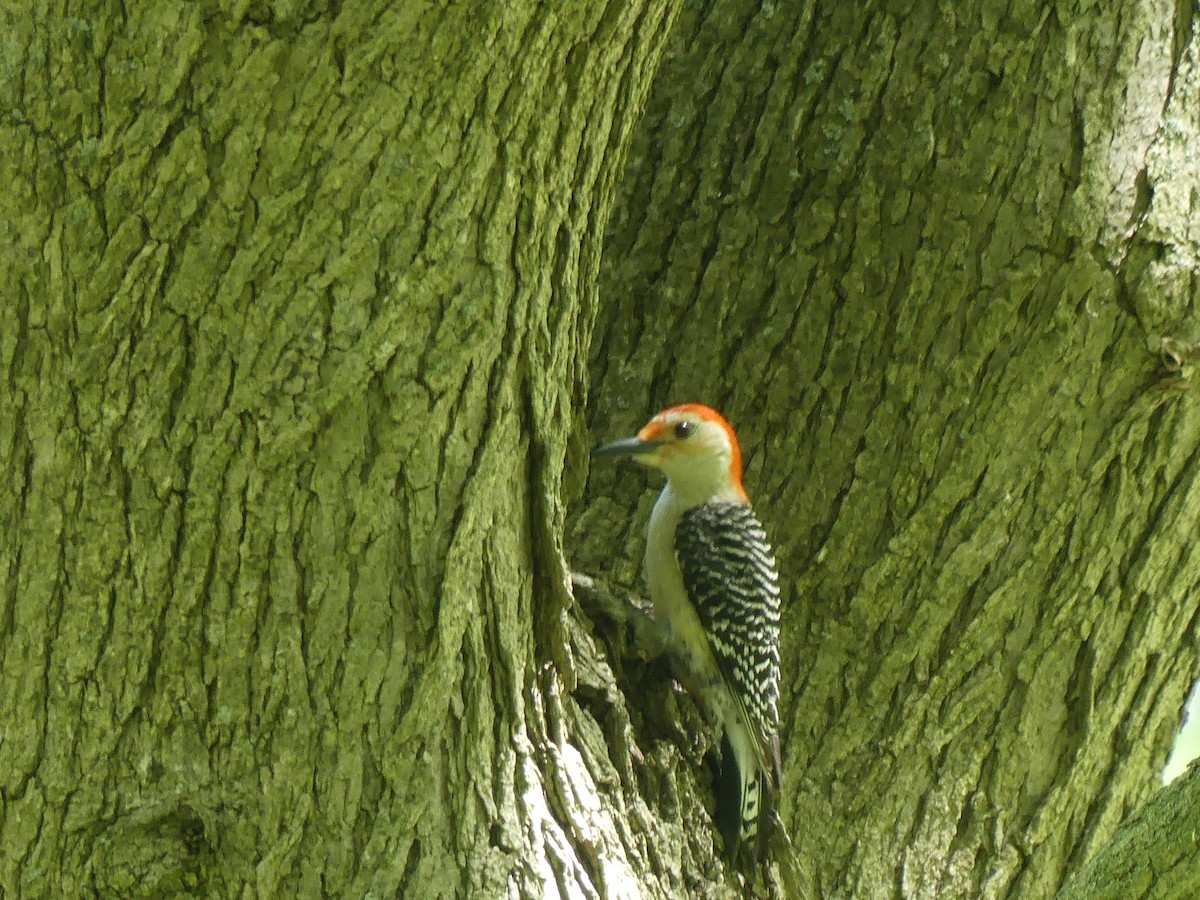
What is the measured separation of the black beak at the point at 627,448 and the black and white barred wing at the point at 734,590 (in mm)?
352

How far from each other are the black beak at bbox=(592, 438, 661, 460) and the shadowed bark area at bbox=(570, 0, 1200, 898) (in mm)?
162

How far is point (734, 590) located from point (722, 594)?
0.12 feet

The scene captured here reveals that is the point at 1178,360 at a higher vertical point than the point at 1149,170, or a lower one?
lower

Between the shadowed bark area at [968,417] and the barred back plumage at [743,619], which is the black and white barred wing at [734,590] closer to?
the barred back plumage at [743,619]

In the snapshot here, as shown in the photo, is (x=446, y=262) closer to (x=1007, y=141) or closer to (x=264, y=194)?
(x=264, y=194)

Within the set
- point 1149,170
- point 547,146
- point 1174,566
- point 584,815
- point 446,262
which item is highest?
point 1149,170

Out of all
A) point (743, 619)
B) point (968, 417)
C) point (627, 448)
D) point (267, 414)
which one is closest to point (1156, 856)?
point (968, 417)

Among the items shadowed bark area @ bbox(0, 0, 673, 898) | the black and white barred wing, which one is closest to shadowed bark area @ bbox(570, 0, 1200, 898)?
the black and white barred wing

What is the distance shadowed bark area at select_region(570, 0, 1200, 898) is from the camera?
10.1 ft

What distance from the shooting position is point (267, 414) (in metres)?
2.07

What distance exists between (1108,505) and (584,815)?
1462 mm

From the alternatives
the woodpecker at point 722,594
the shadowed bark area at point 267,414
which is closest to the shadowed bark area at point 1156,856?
the shadowed bark area at point 267,414

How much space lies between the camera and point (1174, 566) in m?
3.18

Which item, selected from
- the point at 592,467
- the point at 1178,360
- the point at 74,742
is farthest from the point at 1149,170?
the point at 74,742
